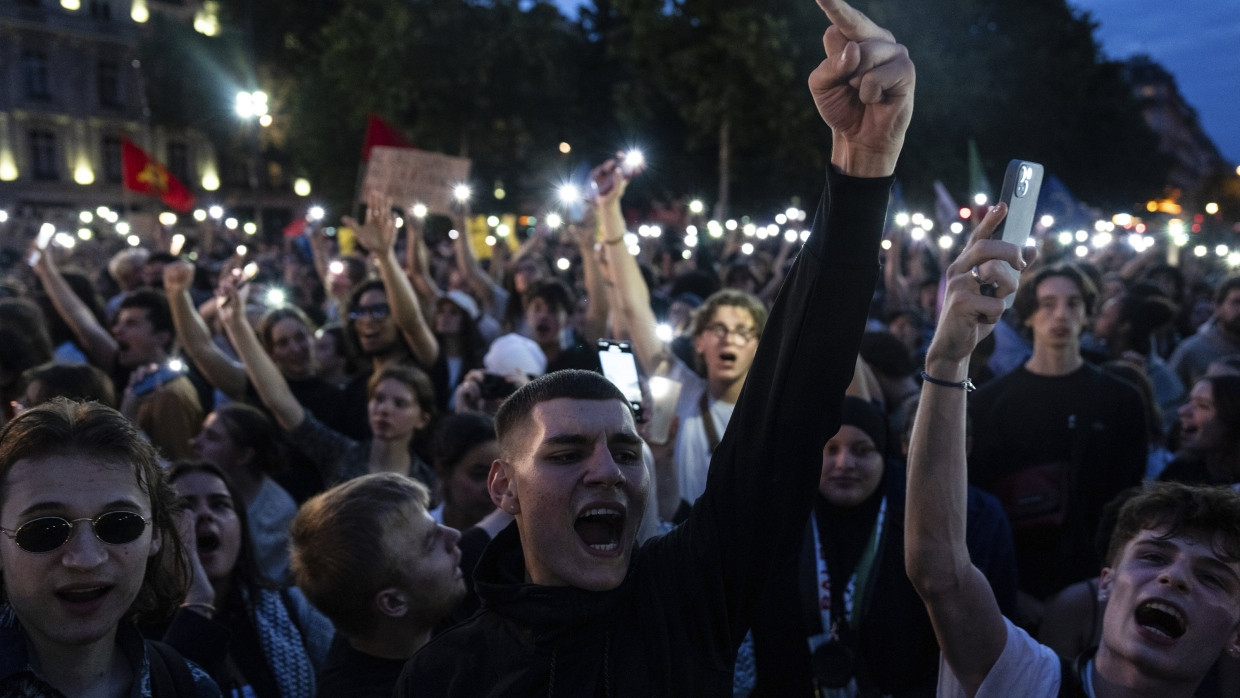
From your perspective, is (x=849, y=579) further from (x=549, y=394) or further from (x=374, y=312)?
(x=374, y=312)

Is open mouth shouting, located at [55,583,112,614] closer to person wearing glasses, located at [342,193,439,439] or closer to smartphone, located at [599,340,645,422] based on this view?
smartphone, located at [599,340,645,422]

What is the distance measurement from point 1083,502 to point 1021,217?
2.61m

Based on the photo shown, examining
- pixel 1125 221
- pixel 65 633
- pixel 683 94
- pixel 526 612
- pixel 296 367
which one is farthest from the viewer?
pixel 683 94

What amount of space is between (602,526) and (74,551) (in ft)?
3.42

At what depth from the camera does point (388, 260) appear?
5695 mm

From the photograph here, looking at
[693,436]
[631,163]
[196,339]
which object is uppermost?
[631,163]

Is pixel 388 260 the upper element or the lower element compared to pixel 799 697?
upper

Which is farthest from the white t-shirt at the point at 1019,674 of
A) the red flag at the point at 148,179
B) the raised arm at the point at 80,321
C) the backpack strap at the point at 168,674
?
the red flag at the point at 148,179

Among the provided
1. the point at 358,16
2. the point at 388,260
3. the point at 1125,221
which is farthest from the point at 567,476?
the point at 358,16

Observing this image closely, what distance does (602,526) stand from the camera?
81.0 inches

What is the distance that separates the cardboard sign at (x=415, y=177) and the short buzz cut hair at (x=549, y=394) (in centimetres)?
879

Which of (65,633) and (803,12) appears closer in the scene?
(65,633)

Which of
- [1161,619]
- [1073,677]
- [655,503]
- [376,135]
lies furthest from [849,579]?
[376,135]

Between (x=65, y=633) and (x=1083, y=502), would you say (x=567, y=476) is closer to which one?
(x=65, y=633)
